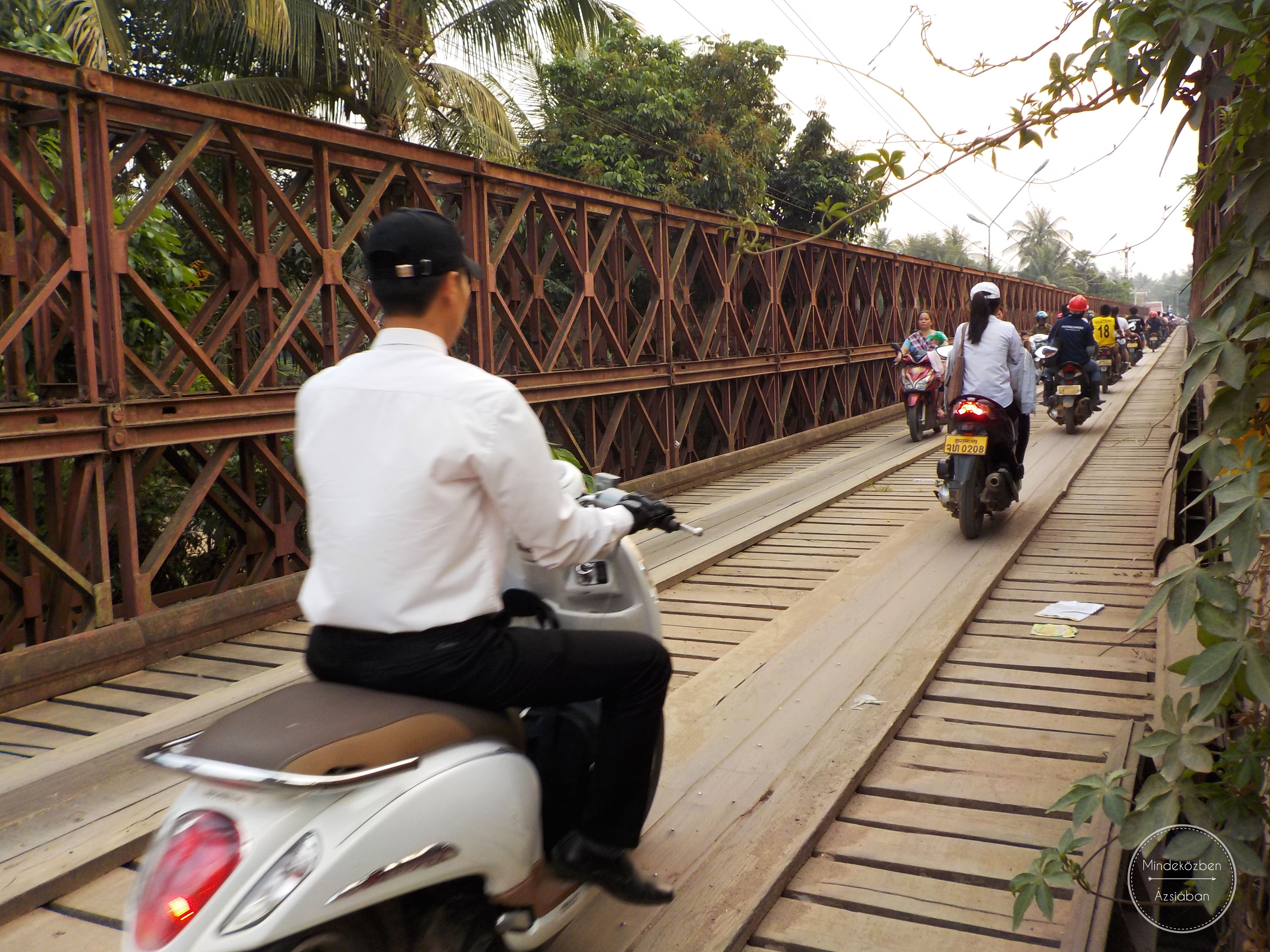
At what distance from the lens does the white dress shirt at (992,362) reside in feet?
24.1

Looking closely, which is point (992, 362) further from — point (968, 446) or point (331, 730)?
point (331, 730)

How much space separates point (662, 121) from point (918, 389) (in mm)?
6617

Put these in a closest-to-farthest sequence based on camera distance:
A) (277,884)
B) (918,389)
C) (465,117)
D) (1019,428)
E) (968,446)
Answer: (277,884)
(968,446)
(1019,428)
(918,389)
(465,117)

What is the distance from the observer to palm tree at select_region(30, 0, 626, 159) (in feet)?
40.5

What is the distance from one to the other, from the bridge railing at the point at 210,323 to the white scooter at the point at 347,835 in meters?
0.48

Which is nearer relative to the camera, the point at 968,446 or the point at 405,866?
the point at 405,866

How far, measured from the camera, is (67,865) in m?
3.09

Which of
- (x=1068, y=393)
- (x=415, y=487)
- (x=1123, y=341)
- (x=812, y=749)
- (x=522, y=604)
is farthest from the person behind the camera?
(x=1123, y=341)

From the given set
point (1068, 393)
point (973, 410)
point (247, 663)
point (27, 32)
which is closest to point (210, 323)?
point (27, 32)

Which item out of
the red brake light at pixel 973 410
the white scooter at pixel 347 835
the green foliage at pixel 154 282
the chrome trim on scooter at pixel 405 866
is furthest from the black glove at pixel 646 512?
the green foliage at pixel 154 282

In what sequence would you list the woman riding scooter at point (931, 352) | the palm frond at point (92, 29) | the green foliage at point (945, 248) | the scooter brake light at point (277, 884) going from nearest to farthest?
1. the scooter brake light at point (277, 884)
2. the palm frond at point (92, 29)
3. the woman riding scooter at point (931, 352)
4. the green foliage at point (945, 248)

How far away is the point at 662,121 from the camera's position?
16.9m

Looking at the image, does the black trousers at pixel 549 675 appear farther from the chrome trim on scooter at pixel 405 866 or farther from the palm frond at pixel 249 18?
the palm frond at pixel 249 18

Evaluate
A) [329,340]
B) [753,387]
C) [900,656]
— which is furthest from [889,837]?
[753,387]
